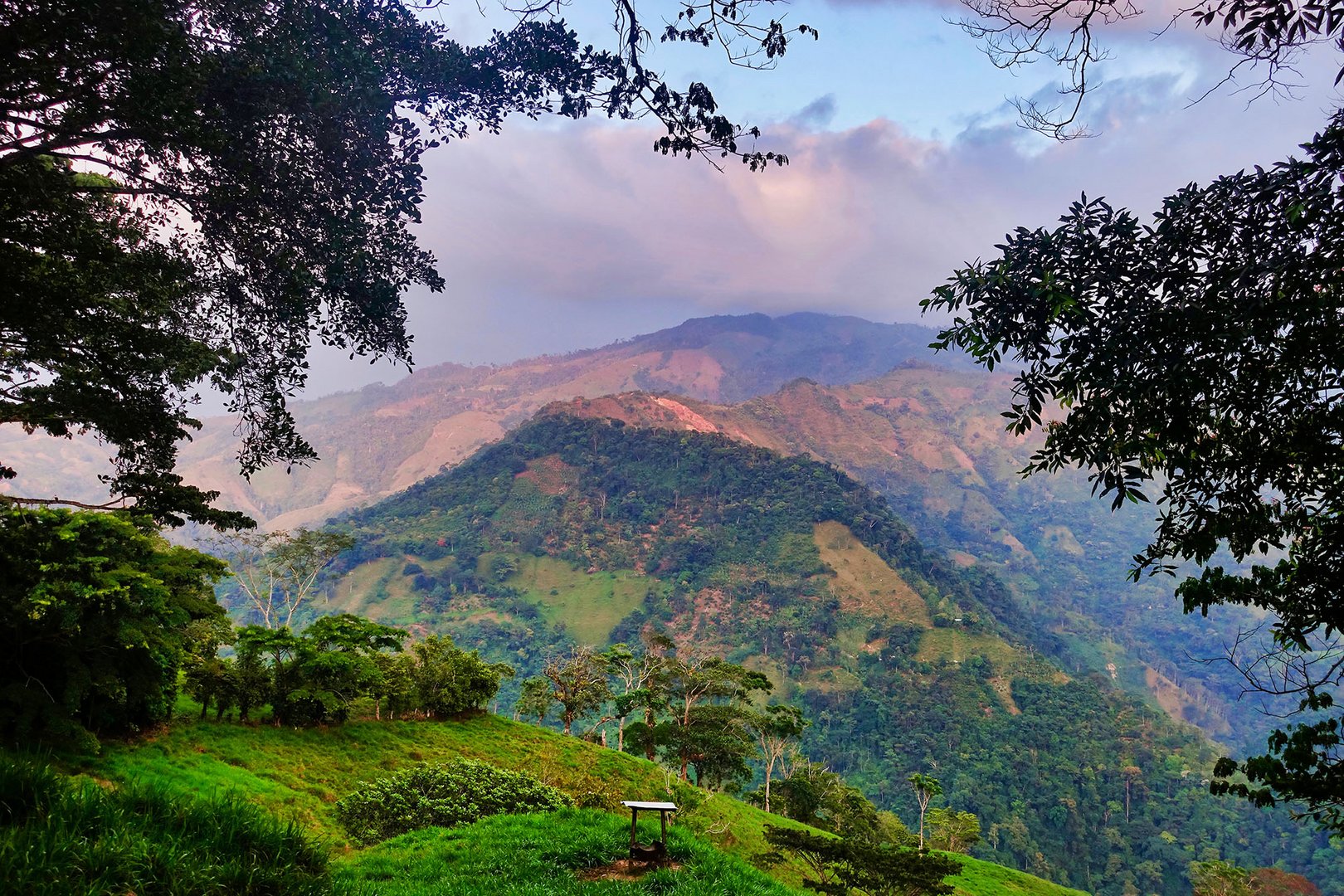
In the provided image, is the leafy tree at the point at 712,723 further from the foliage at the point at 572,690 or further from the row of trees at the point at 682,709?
the foliage at the point at 572,690

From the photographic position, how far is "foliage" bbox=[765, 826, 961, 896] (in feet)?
39.5

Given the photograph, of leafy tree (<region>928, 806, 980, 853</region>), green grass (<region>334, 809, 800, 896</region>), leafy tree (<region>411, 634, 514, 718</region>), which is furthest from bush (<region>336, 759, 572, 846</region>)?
leafy tree (<region>928, 806, 980, 853</region>)

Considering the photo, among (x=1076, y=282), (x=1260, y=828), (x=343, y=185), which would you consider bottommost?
(x=1260, y=828)

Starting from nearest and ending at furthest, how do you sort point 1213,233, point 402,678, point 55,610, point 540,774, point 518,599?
1. point 1213,233
2. point 55,610
3. point 540,774
4. point 402,678
5. point 518,599

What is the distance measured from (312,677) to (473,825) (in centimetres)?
1219

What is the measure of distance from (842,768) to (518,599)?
7708 centimetres

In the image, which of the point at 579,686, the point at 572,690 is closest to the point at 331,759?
the point at 572,690

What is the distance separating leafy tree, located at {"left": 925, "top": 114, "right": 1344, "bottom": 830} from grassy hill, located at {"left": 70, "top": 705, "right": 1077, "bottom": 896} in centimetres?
597

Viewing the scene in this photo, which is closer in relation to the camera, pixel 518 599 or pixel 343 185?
pixel 343 185

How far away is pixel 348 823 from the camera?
13.3 m

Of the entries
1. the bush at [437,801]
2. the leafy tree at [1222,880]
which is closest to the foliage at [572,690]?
the bush at [437,801]

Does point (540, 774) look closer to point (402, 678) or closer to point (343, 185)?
point (402, 678)

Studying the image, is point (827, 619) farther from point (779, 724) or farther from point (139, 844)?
point (139, 844)

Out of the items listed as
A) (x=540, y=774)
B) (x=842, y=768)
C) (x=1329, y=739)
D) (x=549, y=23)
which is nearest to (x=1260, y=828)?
(x=842, y=768)
